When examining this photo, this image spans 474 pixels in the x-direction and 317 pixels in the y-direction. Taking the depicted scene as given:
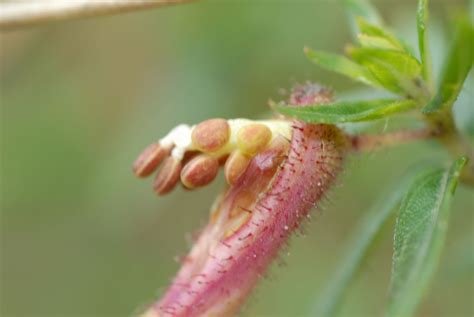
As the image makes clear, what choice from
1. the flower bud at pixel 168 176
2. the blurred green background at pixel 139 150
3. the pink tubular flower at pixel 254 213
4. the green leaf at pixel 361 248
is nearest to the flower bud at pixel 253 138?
the pink tubular flower at pixel 254 213

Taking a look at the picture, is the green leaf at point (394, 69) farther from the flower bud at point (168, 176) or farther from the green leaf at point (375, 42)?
the flower bud at point (168, 176)

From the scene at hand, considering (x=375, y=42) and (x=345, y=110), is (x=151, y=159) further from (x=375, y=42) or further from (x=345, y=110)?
(x=375, y=42)

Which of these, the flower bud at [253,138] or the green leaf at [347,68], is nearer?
the flower bud at [253,138]

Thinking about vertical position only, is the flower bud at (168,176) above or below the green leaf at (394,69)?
below

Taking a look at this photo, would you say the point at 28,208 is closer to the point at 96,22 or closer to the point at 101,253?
the point at 101,253

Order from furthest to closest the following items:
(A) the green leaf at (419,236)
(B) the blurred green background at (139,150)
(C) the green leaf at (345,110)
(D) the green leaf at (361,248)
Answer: (B) the blurred green background at (139,150) < (D) the green leaf at (361,248) < (C) the green leaf at (345,110) < (A) the green leaf at (419,236)

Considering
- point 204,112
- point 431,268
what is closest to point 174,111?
point 204,112

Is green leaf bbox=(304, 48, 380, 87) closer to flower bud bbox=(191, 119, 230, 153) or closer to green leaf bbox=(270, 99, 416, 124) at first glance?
green leaf bbox=(270, 99, 416, 124)
